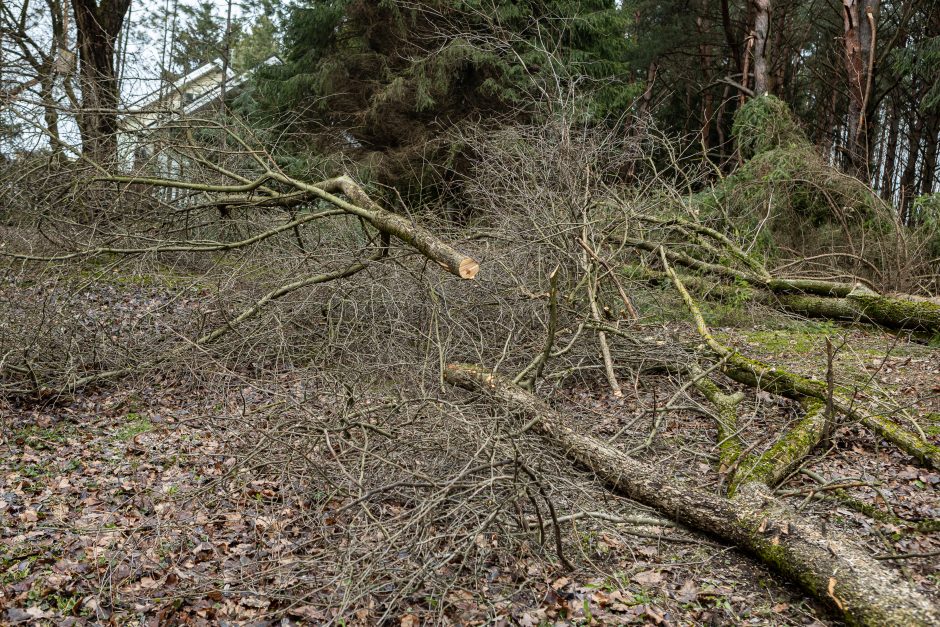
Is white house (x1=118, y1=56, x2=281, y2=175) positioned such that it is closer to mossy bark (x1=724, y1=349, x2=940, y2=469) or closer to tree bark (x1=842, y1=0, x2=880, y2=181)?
mossy bark (x1=724, y1=349, x2=940, y2=469)

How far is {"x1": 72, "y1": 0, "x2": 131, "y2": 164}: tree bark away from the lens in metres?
6.20

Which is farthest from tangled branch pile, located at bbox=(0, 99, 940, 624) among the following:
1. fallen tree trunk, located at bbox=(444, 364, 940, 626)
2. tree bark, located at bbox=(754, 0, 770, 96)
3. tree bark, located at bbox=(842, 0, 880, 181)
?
tree bark, located at bbox=(754, 0, 770, 96)

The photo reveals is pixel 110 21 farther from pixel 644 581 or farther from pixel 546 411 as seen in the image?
pixel 644 581

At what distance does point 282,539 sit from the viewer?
140 inches

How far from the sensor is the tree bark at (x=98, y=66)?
244 inches

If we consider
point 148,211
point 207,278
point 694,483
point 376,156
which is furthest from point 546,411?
point 376,156

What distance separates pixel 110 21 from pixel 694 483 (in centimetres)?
1065

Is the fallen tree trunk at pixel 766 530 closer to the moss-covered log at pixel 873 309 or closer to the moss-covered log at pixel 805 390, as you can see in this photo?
the moss-covered log at pixel 805 390

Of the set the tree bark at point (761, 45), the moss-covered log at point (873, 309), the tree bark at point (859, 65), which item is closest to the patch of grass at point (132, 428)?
the moss-covered log at point (873, 309)

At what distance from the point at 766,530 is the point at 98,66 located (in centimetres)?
1070

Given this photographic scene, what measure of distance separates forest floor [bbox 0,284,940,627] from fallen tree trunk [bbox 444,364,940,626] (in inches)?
4.6

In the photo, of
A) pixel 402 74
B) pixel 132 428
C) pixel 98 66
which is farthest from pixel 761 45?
pixel 132 428

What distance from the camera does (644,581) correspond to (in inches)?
126

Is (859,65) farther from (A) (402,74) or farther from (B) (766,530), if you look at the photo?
(B) (766,530)
